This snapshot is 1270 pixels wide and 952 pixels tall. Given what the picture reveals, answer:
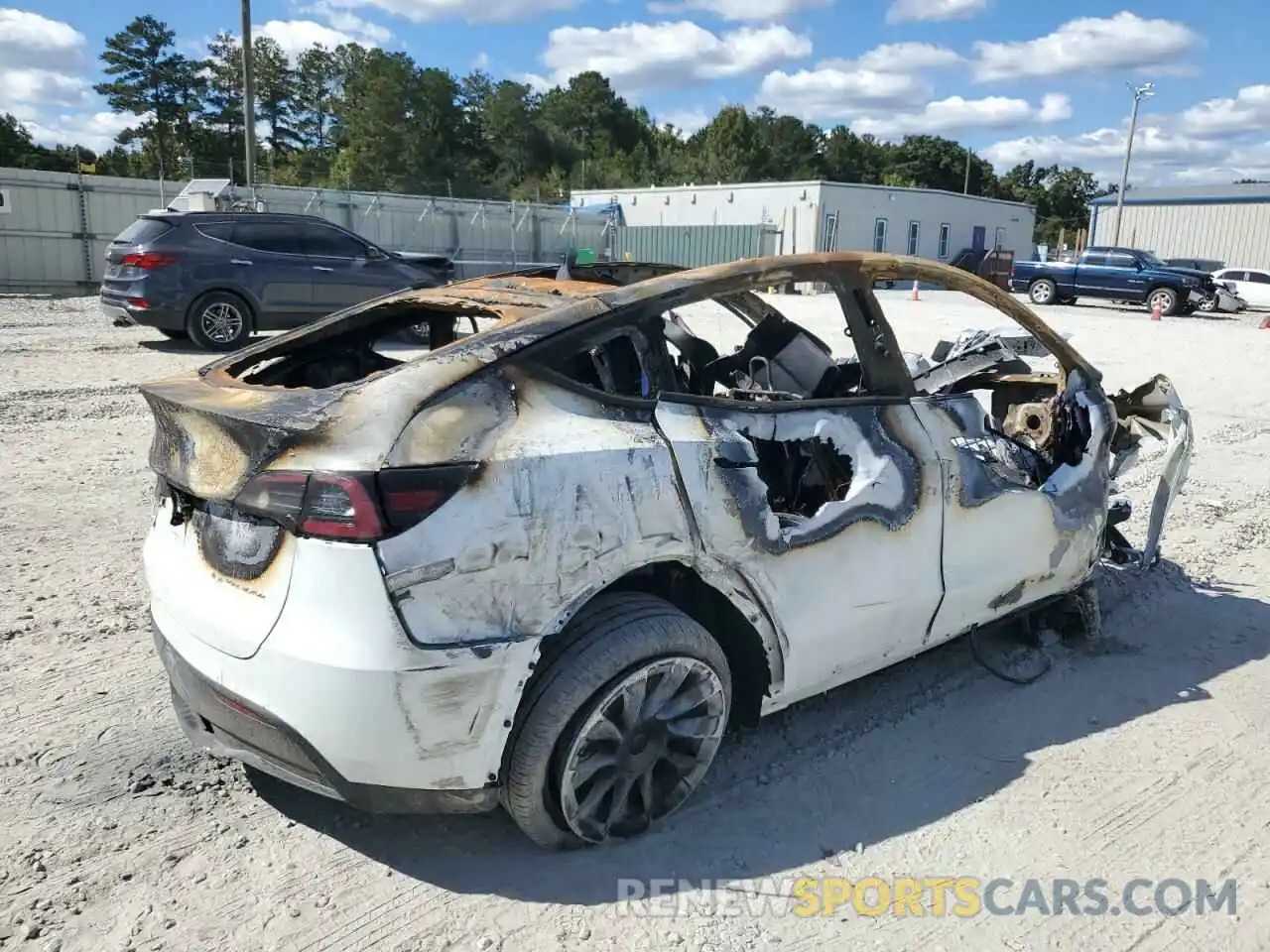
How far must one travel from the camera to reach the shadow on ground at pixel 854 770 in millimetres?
2723

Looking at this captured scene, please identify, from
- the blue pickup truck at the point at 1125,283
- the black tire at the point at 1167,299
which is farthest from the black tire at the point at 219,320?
the black tire at the point at 1167,299

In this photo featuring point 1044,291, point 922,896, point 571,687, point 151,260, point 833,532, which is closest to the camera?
point 571,687

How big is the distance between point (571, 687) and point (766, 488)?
0.86 m

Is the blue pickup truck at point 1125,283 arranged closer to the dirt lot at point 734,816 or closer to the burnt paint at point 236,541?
the dirt lot at point 734,816

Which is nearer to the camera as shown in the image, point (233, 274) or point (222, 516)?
point (222, 516)

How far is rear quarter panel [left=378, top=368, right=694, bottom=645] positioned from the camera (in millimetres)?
2258

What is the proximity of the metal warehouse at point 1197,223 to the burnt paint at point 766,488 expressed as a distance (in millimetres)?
49455

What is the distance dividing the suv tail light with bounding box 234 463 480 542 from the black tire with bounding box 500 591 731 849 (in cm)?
55

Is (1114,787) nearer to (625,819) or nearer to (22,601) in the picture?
(625,819)

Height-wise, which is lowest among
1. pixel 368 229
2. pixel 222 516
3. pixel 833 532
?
pixel 833 532

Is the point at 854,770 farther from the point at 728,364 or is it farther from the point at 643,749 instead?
the point at 728,364

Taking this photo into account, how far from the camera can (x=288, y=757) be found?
238 centimetres

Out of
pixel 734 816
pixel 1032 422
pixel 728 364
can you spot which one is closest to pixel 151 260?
pixel 728 364

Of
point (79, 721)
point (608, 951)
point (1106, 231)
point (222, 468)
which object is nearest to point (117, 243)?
point (79, 721)
